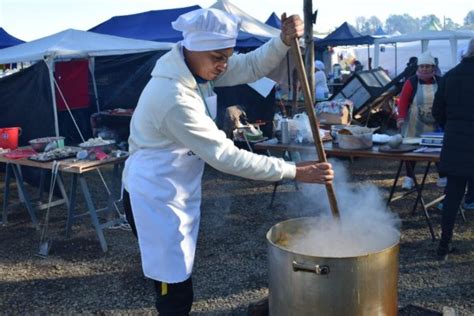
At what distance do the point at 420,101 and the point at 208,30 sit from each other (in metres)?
3.83

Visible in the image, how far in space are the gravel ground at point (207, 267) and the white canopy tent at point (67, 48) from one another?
2.01m

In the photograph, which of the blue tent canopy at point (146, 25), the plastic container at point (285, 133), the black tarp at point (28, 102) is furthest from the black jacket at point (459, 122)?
the blue tent canopy at point (146, 25)

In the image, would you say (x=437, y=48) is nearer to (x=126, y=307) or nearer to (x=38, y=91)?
(x=38, y=91)

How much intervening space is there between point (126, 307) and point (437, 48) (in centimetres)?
2110

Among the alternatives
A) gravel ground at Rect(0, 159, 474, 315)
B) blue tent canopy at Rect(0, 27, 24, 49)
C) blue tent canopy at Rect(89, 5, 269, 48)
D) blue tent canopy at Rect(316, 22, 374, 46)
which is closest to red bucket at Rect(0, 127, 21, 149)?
gravel ground at Rect(0, 159, 474, 315)

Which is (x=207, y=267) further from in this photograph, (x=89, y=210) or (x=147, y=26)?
(x=147, y=26)

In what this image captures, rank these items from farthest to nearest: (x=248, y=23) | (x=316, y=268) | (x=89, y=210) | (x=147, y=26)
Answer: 1. (x=147, y=26)
2. (x=248, y=23)
3. (x=89, y=210)
4. (x=316, y=268)

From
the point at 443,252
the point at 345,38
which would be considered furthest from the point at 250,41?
the point at 443,252

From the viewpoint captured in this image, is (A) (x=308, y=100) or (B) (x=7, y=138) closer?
(A) (x=308, y=100)

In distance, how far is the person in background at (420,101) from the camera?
5070 mm

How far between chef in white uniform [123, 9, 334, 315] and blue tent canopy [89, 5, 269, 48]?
10.1 meters

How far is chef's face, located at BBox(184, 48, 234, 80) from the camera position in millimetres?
1983

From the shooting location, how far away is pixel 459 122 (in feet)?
11.6

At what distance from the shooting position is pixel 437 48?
21.2m
